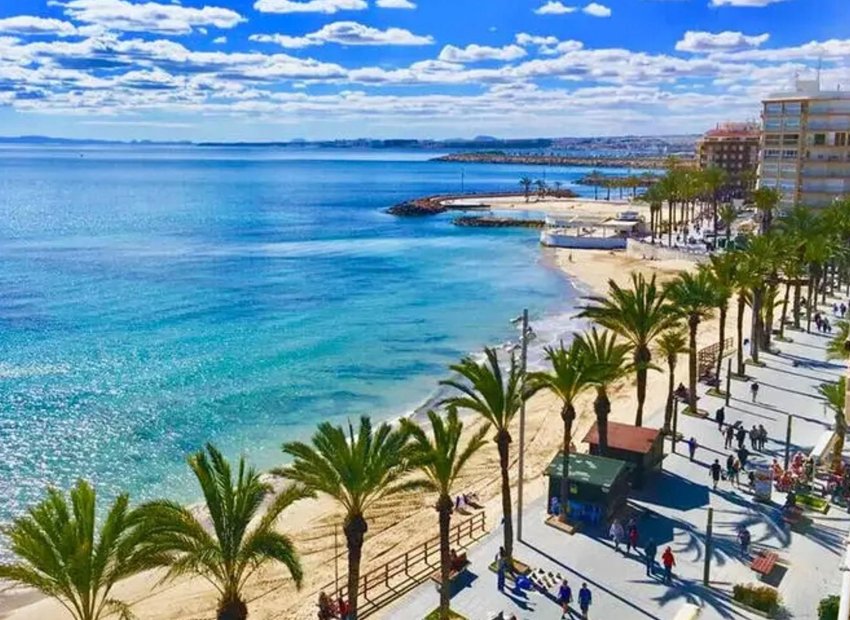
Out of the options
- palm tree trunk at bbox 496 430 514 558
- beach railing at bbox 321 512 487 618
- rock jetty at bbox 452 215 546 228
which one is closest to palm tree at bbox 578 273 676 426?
beach railing at bbox 321 512 487 618

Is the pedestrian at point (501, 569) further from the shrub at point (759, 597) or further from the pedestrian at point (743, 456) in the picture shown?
the pedestrian at point (743, 456)

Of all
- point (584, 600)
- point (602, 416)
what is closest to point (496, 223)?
point (602, 416)

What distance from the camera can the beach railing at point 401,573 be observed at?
23828mm

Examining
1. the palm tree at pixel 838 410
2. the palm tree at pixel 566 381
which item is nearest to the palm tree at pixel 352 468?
the palm tree at pixel 566 381

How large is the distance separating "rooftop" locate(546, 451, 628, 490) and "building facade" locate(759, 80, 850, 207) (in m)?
77.1

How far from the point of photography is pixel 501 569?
76.2ft

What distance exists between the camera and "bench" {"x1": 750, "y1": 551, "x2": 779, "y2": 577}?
23395 millimetres

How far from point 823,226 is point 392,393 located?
35.4 metres

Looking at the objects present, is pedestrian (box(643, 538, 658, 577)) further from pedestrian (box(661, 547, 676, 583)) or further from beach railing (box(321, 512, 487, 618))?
beach railing (box(321, 512, 487, 618))

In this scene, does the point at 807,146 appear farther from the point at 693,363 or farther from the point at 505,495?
the point at 505,495

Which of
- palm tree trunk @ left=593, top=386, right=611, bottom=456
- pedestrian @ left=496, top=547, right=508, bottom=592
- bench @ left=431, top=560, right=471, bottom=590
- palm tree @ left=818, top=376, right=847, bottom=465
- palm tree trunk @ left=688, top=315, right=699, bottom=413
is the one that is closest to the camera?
pedestrian @ left=496, top=547, right=508, bottom=592

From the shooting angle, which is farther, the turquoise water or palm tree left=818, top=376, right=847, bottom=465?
the turquoise water

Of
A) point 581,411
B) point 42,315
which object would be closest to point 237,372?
point 581,411

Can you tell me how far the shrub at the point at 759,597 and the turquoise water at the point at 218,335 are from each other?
868 inches
